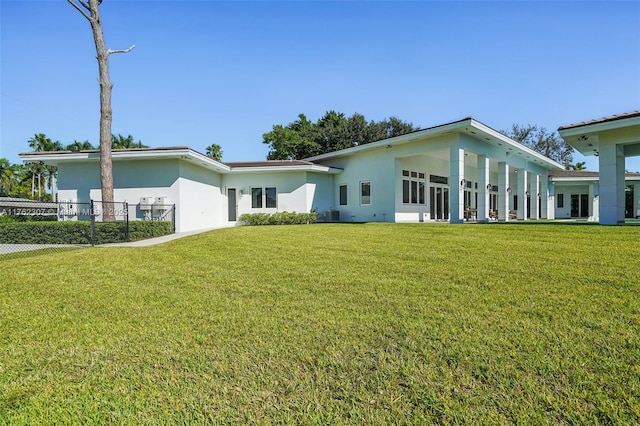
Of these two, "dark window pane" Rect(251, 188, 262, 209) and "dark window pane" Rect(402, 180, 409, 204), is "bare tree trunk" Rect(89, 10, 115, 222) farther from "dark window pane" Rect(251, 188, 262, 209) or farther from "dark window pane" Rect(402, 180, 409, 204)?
"dark window pane" Rect(402, 180, 409, 204)

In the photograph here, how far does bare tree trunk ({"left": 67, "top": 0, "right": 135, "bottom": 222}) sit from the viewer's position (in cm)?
1230

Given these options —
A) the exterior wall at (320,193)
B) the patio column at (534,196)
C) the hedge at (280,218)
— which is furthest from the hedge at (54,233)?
the patio column at (534,196)

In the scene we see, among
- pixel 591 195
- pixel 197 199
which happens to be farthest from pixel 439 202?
pixel 591 195

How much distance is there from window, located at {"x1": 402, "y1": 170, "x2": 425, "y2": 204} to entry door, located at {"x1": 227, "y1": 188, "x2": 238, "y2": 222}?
31.4ft

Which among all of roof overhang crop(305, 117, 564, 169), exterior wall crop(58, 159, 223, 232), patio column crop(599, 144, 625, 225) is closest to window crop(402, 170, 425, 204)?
roof overhang crop(305, 117, 564, 169)

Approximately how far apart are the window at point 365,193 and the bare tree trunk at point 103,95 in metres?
11.9

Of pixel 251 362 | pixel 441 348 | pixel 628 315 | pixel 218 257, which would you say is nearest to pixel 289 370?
pixel 251 362

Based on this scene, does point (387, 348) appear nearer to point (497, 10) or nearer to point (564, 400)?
point (564, 400)

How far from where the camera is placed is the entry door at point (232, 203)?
733 inches

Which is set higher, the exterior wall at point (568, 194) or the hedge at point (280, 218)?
the exterior wall at point (568, 194)

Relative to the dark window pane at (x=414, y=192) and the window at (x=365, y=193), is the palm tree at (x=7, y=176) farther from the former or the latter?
the dark window pane at (x=414, y=192)

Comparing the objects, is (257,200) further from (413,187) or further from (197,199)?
(413,187)

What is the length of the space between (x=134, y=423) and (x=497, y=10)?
12.1 m

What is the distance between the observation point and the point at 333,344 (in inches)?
108
